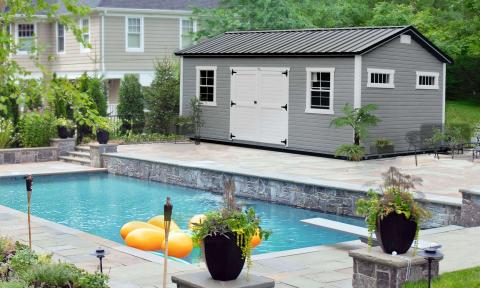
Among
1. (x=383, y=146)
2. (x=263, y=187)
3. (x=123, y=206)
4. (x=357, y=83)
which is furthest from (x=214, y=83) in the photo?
(x=123, y=206)

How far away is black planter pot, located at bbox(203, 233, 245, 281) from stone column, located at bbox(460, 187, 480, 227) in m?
5.93

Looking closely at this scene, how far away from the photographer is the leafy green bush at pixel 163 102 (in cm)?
2430

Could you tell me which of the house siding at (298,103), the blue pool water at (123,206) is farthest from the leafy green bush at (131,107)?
the blue pool water at (123,206)

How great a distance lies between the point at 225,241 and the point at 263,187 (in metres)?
9.23

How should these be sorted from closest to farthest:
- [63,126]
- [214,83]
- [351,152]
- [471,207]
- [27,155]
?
[471,207] < [351,152] < [27,155] < [63,126] < [214,83]

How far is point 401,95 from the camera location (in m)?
20.5

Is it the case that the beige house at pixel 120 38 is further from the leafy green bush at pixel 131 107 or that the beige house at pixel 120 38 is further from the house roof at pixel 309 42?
the house roof at pixel 309 42

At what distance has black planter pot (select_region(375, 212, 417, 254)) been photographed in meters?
7.11

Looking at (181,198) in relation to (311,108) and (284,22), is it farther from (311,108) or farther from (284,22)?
(284,22)

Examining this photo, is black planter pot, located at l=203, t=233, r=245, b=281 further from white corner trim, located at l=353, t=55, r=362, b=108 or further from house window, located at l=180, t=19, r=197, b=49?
house window, located at l=180, t=19, r=197, b=49

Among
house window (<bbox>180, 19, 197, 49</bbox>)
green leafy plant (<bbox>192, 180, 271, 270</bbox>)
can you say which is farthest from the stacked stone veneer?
house window (<bbox>180, 19, 197, 49</bbox>)

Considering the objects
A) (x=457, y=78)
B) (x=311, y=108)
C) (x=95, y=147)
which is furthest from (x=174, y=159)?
(x=457, y=78)

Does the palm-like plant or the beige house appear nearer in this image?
the palm-like plant

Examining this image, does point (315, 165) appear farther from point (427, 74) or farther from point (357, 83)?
point (427, 74)
